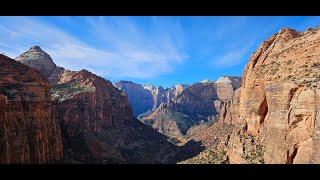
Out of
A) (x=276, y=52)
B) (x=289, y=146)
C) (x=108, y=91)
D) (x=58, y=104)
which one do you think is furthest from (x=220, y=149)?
(x=108, y=91)

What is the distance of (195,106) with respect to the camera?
17850cm

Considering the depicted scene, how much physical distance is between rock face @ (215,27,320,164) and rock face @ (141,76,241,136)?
4176 inches

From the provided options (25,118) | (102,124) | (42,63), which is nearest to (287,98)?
(25,118)

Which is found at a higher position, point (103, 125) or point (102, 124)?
point (102, 124)

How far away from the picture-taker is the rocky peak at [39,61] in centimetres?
9625

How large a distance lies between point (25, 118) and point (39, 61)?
219 ft

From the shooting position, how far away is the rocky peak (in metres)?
96.2

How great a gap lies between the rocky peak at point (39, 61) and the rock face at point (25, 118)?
183ft

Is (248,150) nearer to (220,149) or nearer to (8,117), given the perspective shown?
(220,149)

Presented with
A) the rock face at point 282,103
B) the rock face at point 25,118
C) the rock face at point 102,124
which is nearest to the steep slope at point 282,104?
the rock face at point 282,103

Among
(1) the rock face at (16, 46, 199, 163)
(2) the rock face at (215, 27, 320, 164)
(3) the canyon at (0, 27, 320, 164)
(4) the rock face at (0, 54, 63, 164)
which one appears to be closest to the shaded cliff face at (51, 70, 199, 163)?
(1) the rock face at (16, 46, 199, 163)

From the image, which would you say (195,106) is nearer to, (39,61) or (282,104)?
(39,61)
